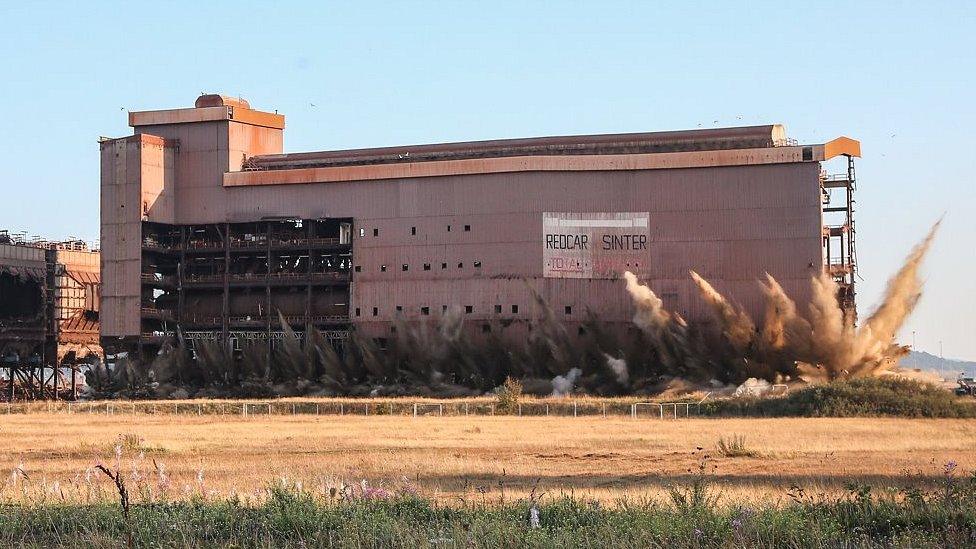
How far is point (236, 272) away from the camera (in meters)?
111

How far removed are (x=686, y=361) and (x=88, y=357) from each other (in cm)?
5731

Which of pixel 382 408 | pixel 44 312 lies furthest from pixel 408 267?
pixel 44 312

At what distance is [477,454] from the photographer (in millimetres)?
47250

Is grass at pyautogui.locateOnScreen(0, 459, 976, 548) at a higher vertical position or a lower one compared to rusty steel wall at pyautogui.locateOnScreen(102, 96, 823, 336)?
lower

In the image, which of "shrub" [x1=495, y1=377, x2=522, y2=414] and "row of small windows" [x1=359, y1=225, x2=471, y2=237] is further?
"row of small windows" [x1=359, y1=225, x2=471, y2=237]

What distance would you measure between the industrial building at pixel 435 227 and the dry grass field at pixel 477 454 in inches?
1104

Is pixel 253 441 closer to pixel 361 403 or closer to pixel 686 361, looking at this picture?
pixel 361 403

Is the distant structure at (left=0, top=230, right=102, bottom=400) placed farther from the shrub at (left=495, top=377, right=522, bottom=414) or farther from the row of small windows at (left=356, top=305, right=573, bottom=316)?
the shrub at (left=495, top=377, right=522, bottom=414)

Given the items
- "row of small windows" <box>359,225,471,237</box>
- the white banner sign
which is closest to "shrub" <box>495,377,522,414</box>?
the white banner sign

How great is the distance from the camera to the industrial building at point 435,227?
95938 millimetres

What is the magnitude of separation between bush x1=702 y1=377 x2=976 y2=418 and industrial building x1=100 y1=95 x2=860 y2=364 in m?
21.1

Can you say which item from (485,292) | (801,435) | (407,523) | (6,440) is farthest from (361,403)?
(407,523)

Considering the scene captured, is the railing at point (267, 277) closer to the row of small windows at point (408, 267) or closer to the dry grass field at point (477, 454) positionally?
the row of small windows at point (408, 267)

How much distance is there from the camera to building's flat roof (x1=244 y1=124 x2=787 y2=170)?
98.6 m
